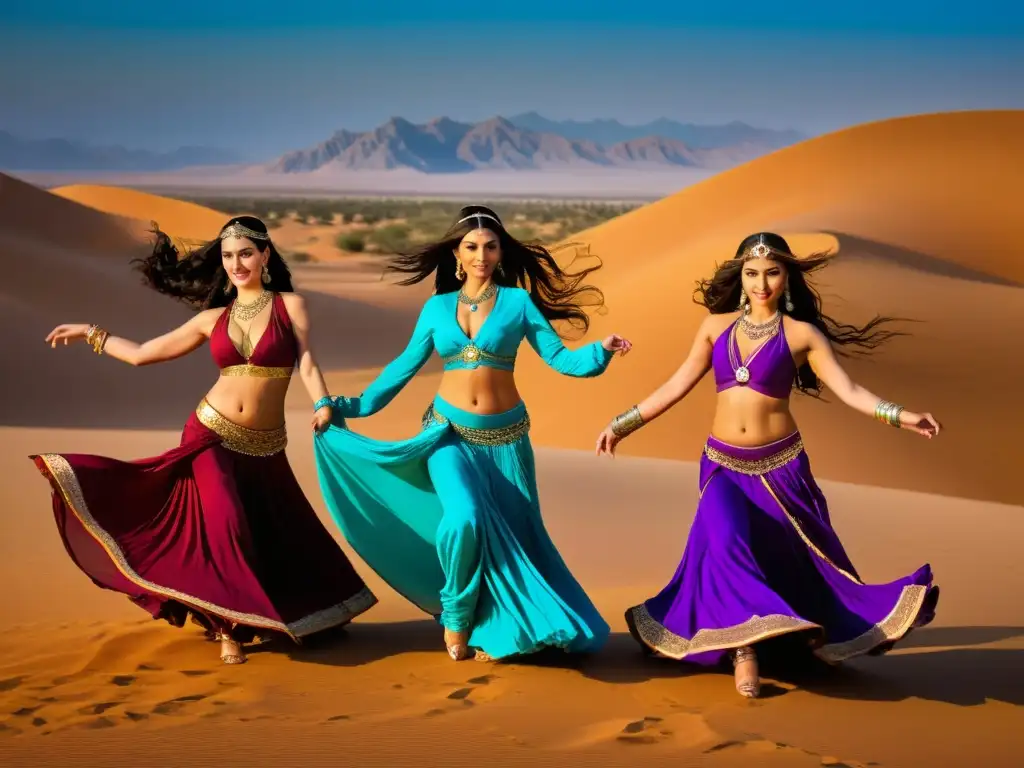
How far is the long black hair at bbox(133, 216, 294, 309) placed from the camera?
802cm

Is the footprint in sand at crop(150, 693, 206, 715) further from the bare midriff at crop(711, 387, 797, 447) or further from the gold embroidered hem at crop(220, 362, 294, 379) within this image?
the bare midriff at crop(711, 387, 797, 447)

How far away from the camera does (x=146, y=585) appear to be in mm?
7254

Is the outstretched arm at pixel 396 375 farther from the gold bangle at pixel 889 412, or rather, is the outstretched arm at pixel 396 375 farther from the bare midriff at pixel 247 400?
the gold bangle at pixel 889 412

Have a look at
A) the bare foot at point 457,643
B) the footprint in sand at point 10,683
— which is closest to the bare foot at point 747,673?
the bare foot at point 457,643

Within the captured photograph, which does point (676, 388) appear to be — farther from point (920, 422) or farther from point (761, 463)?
point (920, 422)

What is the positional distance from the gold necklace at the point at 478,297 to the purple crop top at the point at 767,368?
50.4 inches

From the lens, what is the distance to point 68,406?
2259 cm

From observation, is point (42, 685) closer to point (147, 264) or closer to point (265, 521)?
point (265, 521)

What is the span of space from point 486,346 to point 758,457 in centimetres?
148

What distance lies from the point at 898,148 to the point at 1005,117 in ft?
13.2

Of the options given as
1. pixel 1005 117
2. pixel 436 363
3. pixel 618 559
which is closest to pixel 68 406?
pixel 436 363

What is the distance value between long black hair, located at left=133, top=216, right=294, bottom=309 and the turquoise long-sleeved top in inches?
29.8

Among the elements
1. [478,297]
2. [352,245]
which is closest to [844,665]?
[478,297]

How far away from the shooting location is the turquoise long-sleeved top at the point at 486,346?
7.65 m
